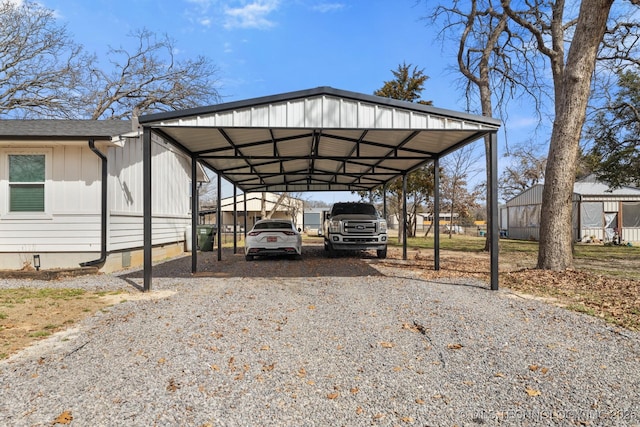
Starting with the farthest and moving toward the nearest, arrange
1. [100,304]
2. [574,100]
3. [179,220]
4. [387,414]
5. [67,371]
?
[179,220] → [574,100] → [100,304] → [67,371] → [387,414]

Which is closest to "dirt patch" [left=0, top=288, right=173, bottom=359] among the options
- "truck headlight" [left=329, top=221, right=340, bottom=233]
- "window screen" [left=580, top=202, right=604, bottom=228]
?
"truck headlight" [left=329, top=221, right=340, bottom=233]

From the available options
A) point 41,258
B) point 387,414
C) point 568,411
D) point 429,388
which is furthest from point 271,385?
point 41,258

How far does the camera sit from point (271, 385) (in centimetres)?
337

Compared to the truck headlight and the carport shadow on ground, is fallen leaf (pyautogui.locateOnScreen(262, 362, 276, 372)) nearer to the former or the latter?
the carport shadow on ground

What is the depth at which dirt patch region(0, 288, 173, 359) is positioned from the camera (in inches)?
190

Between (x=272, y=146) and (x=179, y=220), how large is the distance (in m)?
7.54

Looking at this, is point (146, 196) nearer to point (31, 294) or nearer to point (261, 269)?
point (31, 294)

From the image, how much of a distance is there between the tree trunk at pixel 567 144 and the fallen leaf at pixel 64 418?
33.8 feet

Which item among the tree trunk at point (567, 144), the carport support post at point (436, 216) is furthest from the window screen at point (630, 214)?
the carport support post at point (436, 216)

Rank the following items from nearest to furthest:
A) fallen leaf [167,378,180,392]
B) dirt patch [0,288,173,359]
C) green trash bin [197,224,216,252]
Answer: fallen leaf [167,378,180,392]
dirt patch [0,288,173,359]
green trash bin [197,224,216,252]

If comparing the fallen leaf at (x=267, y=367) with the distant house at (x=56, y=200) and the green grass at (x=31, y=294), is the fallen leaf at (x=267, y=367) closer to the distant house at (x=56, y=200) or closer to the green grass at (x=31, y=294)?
the green grass at (x=31, y=294)

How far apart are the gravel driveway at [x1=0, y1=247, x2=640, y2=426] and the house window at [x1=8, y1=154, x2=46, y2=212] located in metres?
5.45

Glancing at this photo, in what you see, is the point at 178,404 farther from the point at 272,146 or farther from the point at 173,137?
the point at 272,146

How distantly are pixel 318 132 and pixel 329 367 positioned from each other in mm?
6541
